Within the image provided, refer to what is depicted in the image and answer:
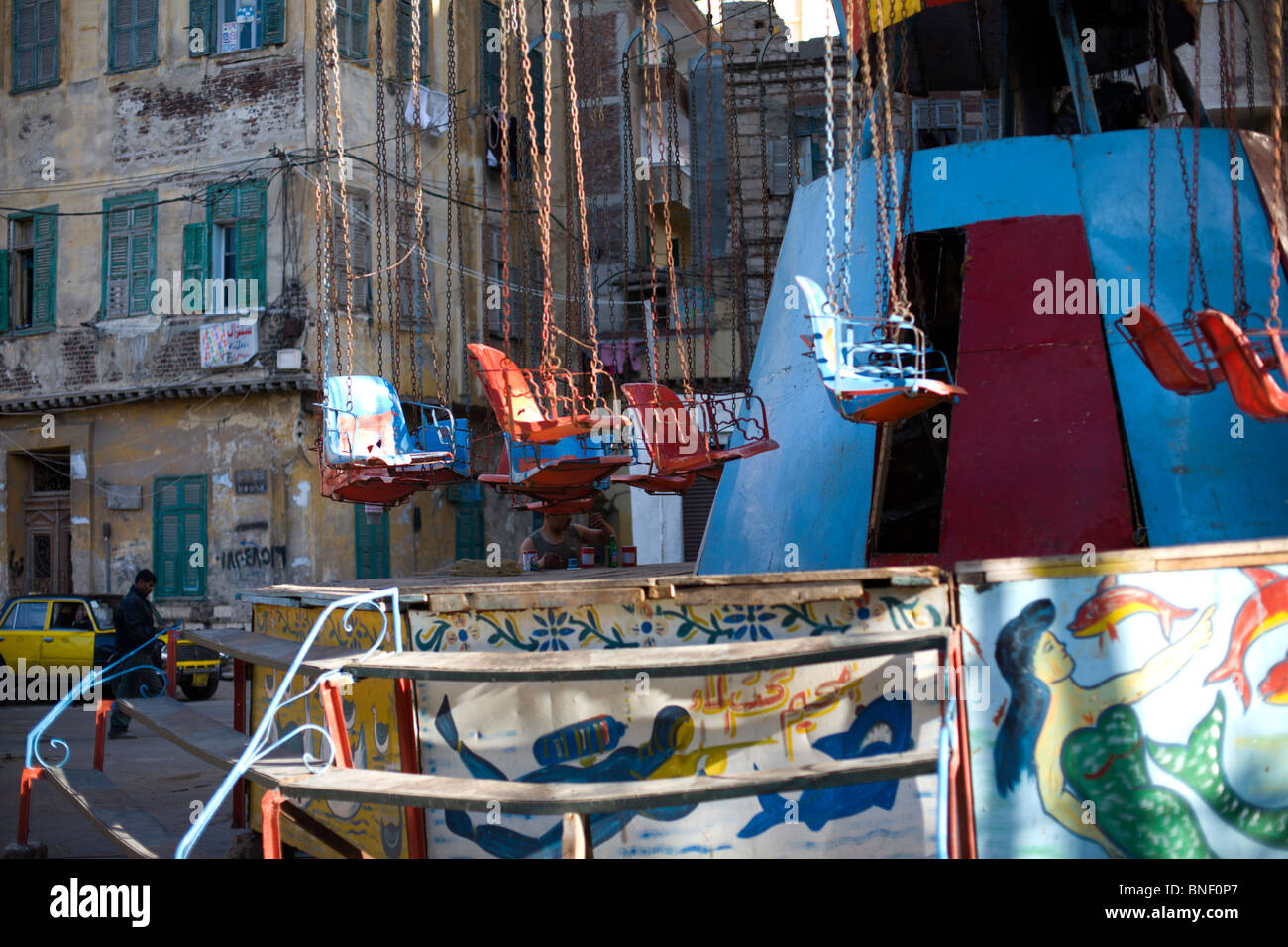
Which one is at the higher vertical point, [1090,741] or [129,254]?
[129,254]

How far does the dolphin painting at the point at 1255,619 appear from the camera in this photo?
451cm

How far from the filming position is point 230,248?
2056 cm

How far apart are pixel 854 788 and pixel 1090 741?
91 cm

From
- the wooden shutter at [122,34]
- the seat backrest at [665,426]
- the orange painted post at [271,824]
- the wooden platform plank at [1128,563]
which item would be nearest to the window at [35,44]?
the wooden shutter at [122,34]

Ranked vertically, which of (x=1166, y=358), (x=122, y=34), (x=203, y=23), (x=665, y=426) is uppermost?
(x=122, y=34)

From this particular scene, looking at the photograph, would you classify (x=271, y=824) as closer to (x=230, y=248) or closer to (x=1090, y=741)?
(x=1090, y=741)

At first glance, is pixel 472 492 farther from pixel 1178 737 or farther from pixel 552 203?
pixel 1178 737

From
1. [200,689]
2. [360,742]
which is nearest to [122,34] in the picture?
[200,689]

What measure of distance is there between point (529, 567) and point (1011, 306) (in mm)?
4659

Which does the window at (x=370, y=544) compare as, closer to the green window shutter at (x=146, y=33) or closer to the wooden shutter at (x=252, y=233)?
the wooden shutter at (x=252, y=233)

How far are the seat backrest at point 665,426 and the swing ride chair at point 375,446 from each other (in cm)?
158

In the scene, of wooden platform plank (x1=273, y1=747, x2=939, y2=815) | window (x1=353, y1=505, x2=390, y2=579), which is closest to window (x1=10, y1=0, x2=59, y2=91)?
window (x1=353, y1=505, x2=390, y2=579)

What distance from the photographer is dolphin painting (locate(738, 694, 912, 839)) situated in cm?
458
